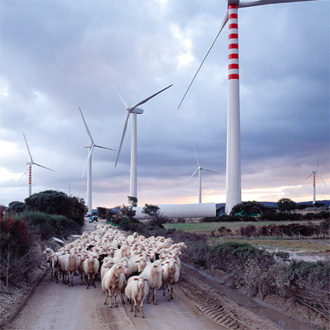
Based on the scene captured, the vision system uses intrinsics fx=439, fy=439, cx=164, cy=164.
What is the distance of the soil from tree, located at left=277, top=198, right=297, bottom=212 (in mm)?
73502

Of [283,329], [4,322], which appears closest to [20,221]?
[4,322]

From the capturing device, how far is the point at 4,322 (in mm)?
11750

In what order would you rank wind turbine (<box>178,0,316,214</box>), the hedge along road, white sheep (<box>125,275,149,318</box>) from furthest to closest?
wind turbine (<box>178,0,316,214</box>) < white sheep (<box>125,275,149,318</box>) < the hedge along road

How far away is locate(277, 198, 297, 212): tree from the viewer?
8675 centimetres

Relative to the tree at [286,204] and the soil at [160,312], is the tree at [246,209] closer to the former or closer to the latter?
the tree at [286,204]

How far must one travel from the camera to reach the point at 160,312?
12750mm

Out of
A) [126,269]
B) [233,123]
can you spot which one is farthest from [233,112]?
[126,269]

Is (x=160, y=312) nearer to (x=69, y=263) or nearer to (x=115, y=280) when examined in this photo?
(x=115, y=280)

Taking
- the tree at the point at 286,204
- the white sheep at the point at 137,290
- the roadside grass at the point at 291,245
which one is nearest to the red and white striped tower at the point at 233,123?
the tree at the point at 286,204

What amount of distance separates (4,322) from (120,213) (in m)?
59.1

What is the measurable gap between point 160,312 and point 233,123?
194 ft

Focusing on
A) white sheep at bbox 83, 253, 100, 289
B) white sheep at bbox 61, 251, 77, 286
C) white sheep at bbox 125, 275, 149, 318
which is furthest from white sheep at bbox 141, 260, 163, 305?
white sheep at bbox 61, 251, 77, 286

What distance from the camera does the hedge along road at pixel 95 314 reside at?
1142cm

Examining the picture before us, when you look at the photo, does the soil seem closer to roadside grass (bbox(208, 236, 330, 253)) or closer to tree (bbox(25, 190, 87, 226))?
roadside grass (bbox(208, 236, 330, 253))
